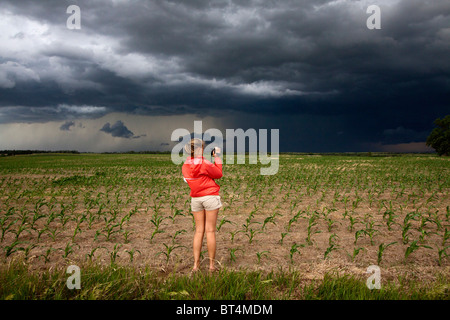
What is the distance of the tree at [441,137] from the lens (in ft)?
237

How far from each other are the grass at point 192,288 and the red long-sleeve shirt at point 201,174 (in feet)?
4.59

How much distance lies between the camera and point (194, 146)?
15.1ft

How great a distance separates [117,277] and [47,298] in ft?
3.10

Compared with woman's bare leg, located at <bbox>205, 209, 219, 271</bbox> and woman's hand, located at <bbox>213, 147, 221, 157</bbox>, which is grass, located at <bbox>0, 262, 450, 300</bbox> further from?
woman's hand, located at <bbox>213, 147, 221, 157</bbox>

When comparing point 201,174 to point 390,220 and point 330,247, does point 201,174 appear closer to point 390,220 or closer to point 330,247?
point 330,247

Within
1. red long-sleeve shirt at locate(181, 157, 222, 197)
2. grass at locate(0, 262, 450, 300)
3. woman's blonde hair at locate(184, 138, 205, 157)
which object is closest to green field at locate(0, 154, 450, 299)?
grass at locate(0, 262, 450, 300)

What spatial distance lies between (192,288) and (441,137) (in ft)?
303

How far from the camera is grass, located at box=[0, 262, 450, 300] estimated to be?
3828 mm

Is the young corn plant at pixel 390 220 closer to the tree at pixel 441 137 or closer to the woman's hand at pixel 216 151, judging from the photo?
the woman's hand at pixel 216 151

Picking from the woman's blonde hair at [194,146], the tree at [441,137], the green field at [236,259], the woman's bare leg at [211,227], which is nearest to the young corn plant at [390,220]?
the green field at [236,259]

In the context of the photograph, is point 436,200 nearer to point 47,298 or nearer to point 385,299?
point 385,299

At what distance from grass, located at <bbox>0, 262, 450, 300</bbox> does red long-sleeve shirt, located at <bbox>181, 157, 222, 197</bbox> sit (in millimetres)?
1398

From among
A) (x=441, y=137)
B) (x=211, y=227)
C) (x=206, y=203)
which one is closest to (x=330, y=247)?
(x=211, y=227)
